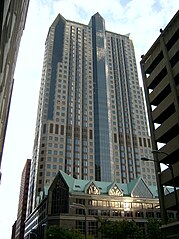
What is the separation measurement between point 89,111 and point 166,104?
107441 millimetres

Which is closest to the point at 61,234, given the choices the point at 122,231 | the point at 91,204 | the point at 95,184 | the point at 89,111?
the point at 122,231

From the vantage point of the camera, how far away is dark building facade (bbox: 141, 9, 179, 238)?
34844mm

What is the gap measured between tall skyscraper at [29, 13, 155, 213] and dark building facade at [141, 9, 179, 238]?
84.2m

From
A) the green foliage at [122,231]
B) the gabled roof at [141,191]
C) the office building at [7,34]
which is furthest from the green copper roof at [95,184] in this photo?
the office building at [7,34]

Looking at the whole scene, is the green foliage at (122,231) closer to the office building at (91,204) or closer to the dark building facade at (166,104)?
the dark building facade at (166,104)

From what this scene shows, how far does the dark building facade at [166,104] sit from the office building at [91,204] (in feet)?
156

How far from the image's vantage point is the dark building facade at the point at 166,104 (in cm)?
3484

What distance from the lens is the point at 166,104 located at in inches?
1506

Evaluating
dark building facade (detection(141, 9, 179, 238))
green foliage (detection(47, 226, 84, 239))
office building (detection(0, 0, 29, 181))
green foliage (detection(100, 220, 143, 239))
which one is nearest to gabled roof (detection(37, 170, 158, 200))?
green foliage (detection(47, 226, 84, 239))

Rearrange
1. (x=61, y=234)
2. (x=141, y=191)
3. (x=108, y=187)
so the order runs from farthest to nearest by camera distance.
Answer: (x=141, y=191)
(x=108, y=187)
(x=61, y=234)

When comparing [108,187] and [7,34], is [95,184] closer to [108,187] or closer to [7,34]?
[108,187]

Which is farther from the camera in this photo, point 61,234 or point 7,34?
point 61,234

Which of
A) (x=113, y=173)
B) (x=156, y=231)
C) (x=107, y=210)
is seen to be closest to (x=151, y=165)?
(x=113, y=173)

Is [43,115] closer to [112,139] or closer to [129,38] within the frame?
[112,139]
